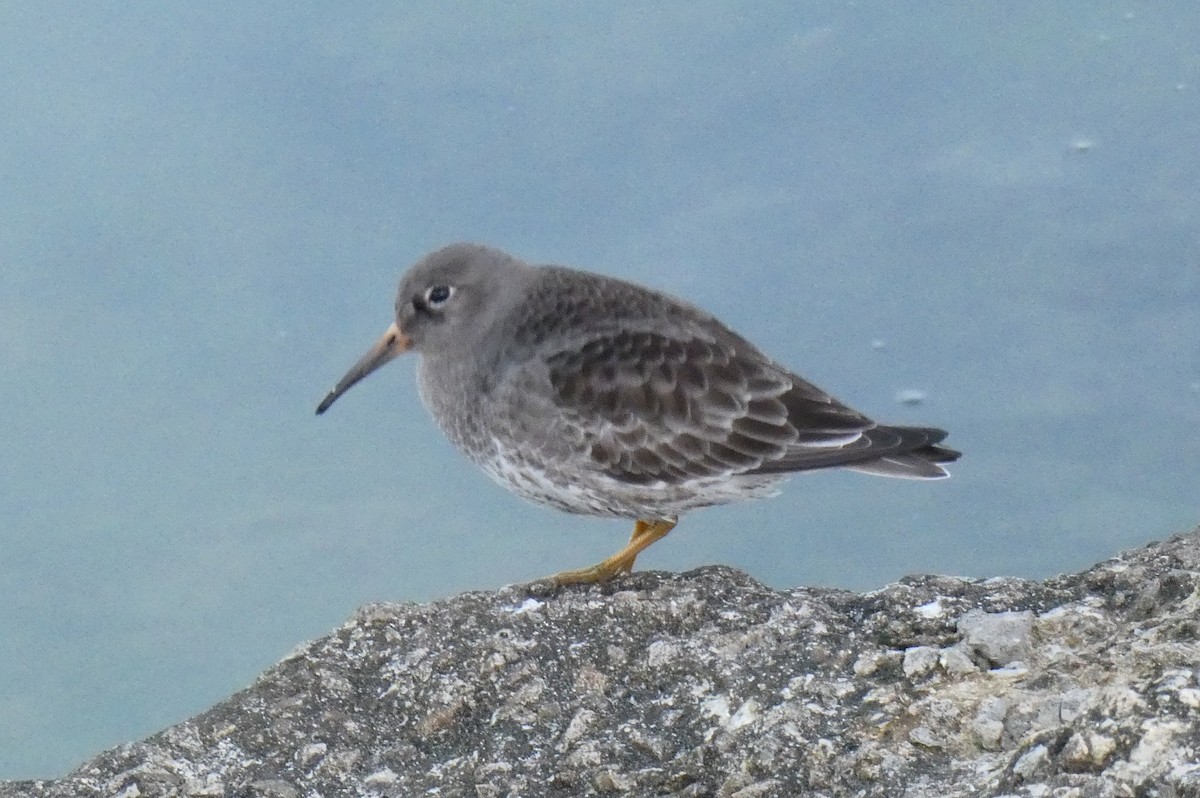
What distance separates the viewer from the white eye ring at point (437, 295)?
279 inches

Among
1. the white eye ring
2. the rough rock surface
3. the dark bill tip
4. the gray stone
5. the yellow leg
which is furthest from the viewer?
the dark bill tip

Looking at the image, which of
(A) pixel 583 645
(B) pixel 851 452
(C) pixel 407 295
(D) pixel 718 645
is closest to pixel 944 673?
(D) pixel 718 645

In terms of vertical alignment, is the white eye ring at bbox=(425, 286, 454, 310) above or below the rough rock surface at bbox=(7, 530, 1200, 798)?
above

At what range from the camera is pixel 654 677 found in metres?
5.00

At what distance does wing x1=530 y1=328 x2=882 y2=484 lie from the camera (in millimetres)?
→ 6504

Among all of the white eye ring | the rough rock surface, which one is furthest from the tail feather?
the white eye ring

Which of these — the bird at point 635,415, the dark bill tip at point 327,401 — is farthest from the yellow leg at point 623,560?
the dark bill tip at point 327,401

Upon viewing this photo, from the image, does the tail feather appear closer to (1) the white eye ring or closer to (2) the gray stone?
(2) the gray stone

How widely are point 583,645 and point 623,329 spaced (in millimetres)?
1759

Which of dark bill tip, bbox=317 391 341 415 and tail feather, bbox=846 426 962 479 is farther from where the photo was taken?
dark bill tip, bbox=317 391 341 415

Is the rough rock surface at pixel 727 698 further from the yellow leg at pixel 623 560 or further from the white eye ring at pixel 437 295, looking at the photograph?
the white eye ring at pixel 437 295

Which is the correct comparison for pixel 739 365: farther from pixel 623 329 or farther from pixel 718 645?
pixel 718 645

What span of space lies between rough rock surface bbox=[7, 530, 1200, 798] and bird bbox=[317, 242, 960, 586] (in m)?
0.76

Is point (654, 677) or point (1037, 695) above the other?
point (654, 677)
